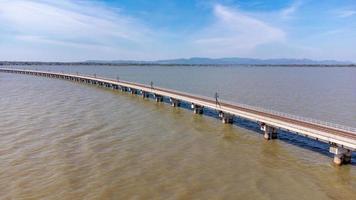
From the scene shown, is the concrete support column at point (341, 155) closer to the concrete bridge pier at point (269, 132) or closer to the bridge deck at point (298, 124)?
the bridge deck at point (298, 124)

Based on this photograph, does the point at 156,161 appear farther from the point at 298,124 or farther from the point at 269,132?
the point at 298,124

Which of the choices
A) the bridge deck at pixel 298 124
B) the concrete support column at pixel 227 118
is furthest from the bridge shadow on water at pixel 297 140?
the bridge deck at pixel 298 124

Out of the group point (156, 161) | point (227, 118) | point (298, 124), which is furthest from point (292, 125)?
point (156, 161)

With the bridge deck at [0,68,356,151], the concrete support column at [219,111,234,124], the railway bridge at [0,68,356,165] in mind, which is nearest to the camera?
the railway bridge at [0,68,356,165]

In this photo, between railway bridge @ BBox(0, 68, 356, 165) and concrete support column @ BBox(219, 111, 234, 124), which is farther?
concrete support column @ BBox(219, 111, 234, 124)

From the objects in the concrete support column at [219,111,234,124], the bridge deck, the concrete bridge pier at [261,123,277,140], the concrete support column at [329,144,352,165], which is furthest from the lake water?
the bridge deck

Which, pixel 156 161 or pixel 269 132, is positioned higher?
pixel 269 132

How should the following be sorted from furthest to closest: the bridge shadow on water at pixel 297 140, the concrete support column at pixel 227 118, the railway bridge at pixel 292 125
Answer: the concrete support column at pixel 227 118
the bridge shadow on water at pixel 297 140
the railway bridge at pixel 292 125

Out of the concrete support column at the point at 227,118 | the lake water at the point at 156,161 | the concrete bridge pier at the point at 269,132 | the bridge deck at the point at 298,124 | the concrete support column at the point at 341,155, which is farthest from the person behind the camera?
the concrete support column at the point at 227,118

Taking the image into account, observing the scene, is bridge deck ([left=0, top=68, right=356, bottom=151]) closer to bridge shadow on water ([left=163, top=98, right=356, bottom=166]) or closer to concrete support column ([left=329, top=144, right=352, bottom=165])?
concrete support column ([left=329, top=144, right=352, bottom=165])
